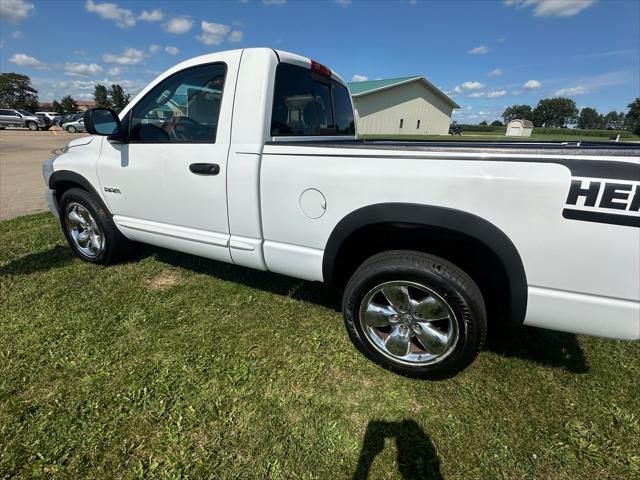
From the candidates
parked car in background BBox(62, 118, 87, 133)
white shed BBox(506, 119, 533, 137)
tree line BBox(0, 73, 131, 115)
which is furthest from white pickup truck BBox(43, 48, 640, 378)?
tree line BBox(0, 73, 131, 115)

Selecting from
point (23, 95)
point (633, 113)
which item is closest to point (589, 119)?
point (633, 113)

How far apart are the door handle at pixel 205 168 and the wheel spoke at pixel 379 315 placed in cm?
138

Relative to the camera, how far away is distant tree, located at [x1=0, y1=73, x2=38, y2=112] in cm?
7812

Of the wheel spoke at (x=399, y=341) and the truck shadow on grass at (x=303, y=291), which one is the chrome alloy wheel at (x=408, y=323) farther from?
the truck shadow on grass at (x=303, y=291)

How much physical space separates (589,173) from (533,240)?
0.36 metres

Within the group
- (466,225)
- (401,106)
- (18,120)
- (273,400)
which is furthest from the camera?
(401,106)

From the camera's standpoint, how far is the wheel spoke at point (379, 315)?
226 cm

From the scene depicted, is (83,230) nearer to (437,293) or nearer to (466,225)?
(437,293)

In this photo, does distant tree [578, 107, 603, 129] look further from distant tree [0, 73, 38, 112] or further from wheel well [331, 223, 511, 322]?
distant tree [0, 73, 38, 112]

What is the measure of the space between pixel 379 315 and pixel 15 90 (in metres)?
109

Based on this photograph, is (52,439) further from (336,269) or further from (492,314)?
(492,314)

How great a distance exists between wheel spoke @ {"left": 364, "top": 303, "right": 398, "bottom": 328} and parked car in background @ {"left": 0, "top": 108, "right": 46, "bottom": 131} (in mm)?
39109

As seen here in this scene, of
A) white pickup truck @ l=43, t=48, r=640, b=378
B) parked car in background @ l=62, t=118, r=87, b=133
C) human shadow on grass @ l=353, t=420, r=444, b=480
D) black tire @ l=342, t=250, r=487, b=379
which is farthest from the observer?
parked car in background @ l=62, t=118, r=87, b=133

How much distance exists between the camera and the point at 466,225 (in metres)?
1.81
